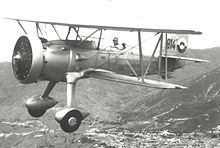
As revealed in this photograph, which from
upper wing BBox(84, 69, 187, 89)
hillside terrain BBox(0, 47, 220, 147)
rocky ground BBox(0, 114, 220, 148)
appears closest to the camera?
upper wing BBox(84, 69, 187, 89)

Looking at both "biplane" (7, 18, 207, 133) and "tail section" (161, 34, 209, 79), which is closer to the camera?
"biplane" (7, 18, 207, 133)

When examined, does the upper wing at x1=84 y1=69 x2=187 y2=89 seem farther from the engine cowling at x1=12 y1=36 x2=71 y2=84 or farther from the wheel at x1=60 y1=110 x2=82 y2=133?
the wheel at x1=60 y1=110 x2=82 y2=133

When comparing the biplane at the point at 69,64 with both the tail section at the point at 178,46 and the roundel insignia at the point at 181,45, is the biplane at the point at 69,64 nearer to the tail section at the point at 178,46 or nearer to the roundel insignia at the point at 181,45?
the tail section at the point at 178,46

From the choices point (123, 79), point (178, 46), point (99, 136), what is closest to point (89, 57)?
point (123, 79)

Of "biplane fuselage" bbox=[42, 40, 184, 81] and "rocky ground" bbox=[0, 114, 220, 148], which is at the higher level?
"biplane fuselage" bbox=[42, 40, 184, 81]

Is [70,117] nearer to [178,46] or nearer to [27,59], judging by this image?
[27,59]

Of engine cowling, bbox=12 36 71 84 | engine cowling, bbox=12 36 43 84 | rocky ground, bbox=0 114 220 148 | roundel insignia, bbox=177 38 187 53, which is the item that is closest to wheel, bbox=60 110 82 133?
engine cowling, bbox=12 36 71 84

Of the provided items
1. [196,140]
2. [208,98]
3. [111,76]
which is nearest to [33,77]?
[111,76]
